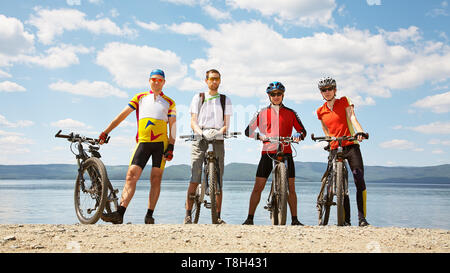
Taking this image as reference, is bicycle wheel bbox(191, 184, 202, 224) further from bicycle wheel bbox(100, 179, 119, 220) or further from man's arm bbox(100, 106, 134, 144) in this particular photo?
man's arm bbox(100, 106, 134, 144)

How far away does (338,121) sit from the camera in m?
7.12

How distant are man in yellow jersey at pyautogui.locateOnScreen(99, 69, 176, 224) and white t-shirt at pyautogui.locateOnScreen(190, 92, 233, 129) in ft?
1.83

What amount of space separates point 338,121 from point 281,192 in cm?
172

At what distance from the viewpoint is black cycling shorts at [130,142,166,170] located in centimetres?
713

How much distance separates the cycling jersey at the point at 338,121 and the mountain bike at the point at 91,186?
4074 millimetres

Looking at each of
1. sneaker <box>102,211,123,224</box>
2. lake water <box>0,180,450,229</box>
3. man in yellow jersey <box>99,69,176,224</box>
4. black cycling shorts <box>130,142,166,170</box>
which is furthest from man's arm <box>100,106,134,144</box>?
lake water <box>0,180,450,229</box>

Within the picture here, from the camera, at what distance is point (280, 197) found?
6797mm

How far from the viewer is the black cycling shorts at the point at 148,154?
713 cm

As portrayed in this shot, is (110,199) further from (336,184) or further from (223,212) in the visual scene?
(223,212)

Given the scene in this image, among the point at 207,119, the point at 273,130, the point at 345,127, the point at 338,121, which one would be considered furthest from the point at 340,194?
the point at 207,119
